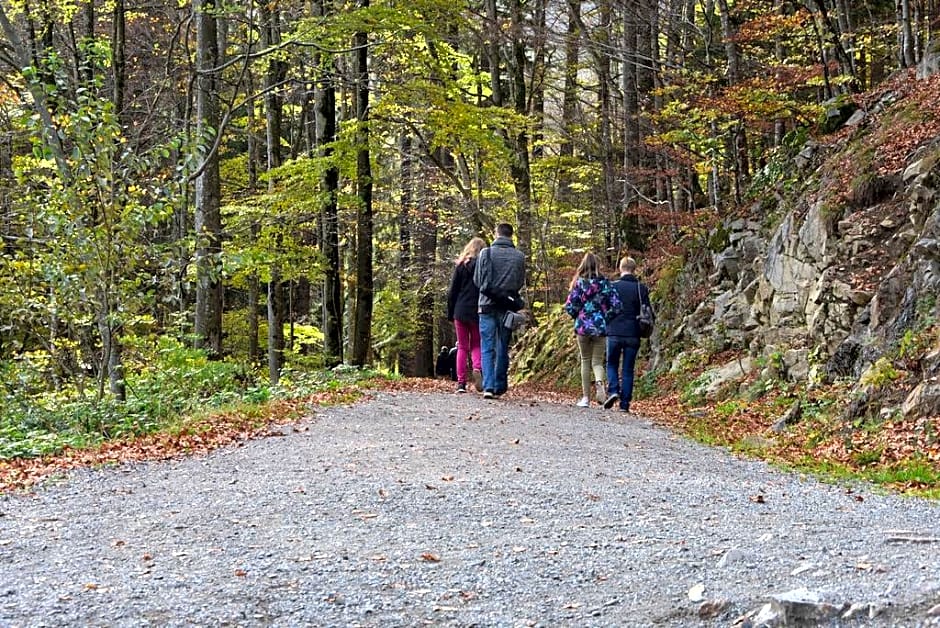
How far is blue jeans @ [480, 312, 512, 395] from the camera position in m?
11.8

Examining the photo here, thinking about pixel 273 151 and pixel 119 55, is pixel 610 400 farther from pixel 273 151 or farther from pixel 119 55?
pixel 119 55

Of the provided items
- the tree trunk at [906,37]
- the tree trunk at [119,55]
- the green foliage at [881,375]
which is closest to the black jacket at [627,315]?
the green foliage at [881,375]

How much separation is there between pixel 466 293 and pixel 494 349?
92 cm

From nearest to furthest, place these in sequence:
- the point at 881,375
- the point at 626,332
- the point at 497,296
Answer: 1. the point at 881,375
2. the point at 497,296
3. the point at 626,332

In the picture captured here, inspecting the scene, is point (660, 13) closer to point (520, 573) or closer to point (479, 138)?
point (479, 138)

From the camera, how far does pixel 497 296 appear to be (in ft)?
38.3

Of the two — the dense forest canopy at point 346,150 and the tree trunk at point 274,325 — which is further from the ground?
the dense forest canopy at point 346,150

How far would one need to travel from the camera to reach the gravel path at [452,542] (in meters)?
3.68

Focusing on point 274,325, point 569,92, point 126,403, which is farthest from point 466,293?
point 569,92

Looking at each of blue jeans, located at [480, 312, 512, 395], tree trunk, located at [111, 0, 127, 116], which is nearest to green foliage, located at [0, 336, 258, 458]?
blue jeans, located at [480, 312, 512, 395]

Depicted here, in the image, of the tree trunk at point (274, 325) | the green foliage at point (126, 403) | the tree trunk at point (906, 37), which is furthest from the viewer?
the tree trunk at point (274, 325)

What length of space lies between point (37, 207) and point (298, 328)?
1609 cm

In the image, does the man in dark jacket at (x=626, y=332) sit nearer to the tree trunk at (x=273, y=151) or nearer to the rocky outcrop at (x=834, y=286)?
the rocky outcrop at (x=834, y=286)

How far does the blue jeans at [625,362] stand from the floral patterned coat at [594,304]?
0.23 metres
